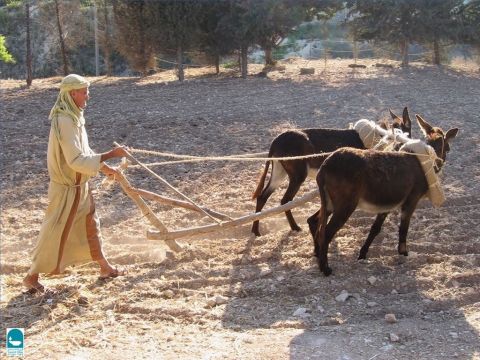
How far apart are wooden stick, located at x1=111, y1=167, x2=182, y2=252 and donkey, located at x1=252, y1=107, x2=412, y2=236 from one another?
1016mm

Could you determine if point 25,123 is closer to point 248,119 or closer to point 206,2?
point 248,119

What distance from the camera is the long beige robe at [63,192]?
4629 mm

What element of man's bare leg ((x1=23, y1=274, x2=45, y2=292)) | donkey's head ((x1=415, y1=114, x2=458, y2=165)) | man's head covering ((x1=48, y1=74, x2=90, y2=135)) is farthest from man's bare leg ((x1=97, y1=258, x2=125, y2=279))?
donkey's head ((x1=415, y1=114, x2=458, y2=165))

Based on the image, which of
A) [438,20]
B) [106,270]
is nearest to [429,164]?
[106,270]

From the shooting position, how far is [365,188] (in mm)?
5199

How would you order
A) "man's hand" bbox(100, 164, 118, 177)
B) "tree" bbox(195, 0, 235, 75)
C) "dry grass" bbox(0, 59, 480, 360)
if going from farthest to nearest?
"tree" bbox(195, 0, 235, 75) < "man's hand" bbox(100, 164, 118, 177) < "dry grass" bbox(0, 59, 480, 360)

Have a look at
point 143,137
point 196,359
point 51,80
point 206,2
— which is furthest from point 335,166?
point 51,80

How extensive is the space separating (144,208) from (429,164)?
283 cm

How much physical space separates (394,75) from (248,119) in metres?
6.77

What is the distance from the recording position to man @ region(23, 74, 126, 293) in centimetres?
463

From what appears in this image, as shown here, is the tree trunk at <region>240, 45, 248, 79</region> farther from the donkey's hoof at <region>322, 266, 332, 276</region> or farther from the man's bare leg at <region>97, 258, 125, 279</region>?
the man's bare leg at <region>97, 258, 125, 279</region>

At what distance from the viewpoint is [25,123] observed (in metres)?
11.4

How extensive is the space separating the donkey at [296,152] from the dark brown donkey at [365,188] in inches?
30.3

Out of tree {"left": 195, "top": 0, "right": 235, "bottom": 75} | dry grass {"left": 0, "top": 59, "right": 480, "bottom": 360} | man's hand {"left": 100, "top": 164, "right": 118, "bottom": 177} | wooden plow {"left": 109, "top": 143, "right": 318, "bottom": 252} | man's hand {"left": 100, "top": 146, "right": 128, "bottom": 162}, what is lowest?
dry grass {"left": 0, "top": 59, "right": 480, "bottom": 360}
